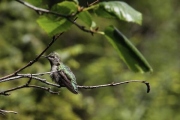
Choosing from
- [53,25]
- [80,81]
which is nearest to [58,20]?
[53,25]

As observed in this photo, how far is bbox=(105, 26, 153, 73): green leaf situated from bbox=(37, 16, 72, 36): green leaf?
102 millimetres

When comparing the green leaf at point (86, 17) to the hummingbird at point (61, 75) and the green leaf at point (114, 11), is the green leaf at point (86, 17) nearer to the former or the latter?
A: the green leaf at point (114, 11)

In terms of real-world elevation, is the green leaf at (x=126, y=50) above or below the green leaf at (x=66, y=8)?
below

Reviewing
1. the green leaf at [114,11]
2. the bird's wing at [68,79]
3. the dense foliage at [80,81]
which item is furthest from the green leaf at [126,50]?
the dense foliage at [80,81]

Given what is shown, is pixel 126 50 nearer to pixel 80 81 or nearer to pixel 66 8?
pixel 66 8

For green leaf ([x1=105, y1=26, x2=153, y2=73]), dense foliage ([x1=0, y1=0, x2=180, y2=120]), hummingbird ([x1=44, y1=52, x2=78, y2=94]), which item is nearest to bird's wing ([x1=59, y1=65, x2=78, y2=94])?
hummingbird ([x1=44, y1=52, x2=78, y2=94])

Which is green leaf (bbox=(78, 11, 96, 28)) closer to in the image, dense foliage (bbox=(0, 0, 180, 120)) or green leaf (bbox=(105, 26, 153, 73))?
green leaf (bbox=(105, 26, 153, 73))

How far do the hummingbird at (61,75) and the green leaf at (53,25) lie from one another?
18 cm

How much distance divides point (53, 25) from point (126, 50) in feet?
0.61

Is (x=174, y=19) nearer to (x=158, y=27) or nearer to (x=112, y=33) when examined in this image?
(x=158, y=27)

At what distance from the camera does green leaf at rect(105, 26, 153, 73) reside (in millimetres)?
1104

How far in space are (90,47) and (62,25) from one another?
8.82 meters

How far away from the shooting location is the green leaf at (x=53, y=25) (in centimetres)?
108

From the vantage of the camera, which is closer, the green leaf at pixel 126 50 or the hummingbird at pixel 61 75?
the green leaf at pixel 126 50
